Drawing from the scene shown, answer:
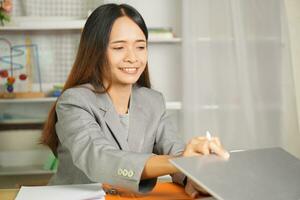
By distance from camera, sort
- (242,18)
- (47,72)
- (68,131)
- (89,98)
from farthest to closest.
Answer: (47,72)
(242,18)
(89,98)
(68,131)

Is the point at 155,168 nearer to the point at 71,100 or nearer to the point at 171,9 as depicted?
the point at 71,100

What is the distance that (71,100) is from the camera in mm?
1142

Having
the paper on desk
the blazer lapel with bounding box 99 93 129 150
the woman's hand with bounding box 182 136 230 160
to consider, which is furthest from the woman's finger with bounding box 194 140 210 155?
the blazer lapel with bounding box 99 93 129 150

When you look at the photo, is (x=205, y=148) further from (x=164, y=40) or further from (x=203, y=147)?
(x=164, y=40)

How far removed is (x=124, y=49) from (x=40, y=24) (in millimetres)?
1445

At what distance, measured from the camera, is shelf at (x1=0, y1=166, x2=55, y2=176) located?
2.60 m

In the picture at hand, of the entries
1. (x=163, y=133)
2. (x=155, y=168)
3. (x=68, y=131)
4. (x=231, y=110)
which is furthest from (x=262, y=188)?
(x=231, y=110)

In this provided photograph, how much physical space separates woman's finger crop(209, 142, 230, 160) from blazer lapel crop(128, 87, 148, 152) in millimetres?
431

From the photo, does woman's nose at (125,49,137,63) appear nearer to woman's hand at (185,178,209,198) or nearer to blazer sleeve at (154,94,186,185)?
blazer sleeve at (154,94,186,185)

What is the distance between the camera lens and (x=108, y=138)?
1181 mm

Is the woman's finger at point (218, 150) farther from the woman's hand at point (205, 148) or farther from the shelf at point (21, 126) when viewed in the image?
the shelf at point (21, 126)

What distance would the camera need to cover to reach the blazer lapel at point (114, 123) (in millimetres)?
1198

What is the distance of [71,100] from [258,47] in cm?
166

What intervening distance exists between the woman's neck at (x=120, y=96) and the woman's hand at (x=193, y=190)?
40 centimetres
